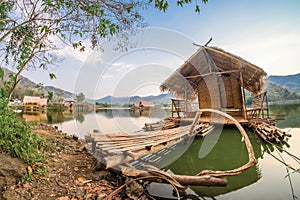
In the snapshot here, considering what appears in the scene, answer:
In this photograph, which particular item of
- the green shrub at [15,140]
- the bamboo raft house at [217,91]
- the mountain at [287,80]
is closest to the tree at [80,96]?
the bamboo raft house at [217,91]

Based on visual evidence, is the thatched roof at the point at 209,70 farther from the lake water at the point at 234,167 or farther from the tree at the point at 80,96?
the tree at the point at 80,96

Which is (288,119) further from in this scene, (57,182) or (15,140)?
(15,140)

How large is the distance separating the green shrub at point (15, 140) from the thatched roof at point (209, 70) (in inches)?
297

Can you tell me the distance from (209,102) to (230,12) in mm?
4861

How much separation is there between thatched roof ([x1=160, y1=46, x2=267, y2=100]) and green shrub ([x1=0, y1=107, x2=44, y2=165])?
7.54m

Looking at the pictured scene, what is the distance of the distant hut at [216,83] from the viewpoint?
337 inches

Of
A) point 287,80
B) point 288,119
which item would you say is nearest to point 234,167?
point 288,119

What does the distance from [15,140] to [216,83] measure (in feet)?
28.8

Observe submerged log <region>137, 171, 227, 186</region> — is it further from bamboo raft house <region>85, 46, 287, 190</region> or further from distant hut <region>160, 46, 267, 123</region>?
distant hut <region>160, 46, 267, 123</region>

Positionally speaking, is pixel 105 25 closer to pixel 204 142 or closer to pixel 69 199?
pixel 69 199

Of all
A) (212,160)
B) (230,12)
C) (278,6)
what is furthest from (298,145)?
(230,12)

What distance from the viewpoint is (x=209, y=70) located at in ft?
31.1

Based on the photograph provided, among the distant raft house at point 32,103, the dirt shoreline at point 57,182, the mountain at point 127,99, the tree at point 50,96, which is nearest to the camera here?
the dirt shoreline at point 57,182

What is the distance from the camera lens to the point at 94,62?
4.45 meters
